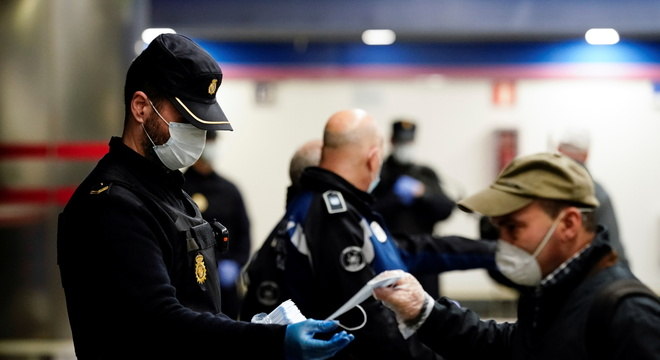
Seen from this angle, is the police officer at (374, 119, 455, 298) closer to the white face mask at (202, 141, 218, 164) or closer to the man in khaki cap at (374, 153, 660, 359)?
the white face mask at (202, 141, 218, 164)

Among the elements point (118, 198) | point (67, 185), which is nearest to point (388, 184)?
point (67, 185)

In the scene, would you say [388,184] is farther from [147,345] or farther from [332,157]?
[147,345]

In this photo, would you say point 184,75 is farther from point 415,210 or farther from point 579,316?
point 415,210

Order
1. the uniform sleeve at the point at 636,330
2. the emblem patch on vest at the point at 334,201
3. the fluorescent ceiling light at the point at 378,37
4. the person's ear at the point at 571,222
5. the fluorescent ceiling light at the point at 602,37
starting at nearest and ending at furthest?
1. the uniform sleeve at the point at 636,330
2. the person's ear at the point at 571,222
3. the emblem patch on vest at the point at 334,201
4. the fluorescent ceiling light at the point at 378,37
5. the fluorescent ceiling light at the point at 602,37

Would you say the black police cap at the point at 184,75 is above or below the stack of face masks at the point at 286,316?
above

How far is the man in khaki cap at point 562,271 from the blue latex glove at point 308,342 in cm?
45

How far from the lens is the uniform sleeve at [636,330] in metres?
2.15

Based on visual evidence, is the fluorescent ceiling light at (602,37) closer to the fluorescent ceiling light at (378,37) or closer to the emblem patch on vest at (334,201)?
the fluorescent ceiling light at (378,37)

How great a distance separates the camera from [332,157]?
388cm

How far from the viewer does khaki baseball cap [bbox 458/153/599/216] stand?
2512 millimetres

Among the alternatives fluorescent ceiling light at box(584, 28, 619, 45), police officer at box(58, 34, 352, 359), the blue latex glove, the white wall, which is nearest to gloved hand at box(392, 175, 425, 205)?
the white wall

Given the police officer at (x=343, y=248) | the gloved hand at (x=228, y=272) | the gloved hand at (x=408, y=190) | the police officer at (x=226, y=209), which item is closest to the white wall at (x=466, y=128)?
the gloved hand at (x=408, y=190)

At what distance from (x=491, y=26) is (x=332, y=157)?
542 cm

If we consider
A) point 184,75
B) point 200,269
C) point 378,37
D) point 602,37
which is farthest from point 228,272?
point 602,37
